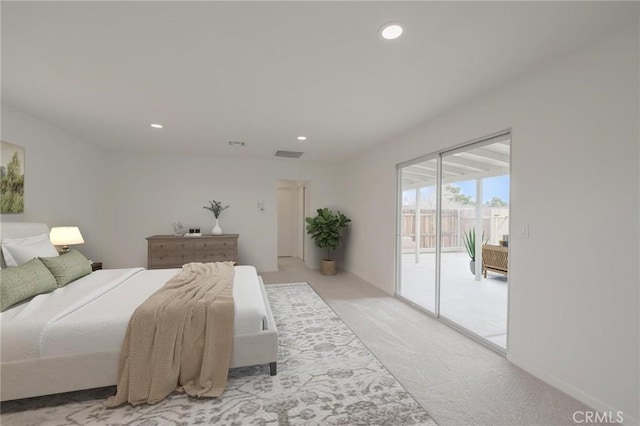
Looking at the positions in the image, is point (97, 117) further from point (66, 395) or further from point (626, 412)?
point (626, 412)

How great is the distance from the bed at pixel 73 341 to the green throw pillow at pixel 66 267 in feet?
1.19

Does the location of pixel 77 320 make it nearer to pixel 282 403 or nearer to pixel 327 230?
pixel 282 403

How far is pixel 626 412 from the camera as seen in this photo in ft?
5.77

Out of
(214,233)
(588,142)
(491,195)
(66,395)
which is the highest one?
(588,142)

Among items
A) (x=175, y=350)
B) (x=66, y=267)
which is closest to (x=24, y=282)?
(x=66, y=267)

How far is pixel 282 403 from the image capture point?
196cm

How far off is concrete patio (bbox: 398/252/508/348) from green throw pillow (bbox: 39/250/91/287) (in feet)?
13.6

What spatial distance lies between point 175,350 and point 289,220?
6.75 meters

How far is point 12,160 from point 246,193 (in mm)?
3567

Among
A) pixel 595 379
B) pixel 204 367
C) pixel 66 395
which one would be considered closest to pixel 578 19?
pixel 595 379

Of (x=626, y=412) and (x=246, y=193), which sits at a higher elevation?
(x=246, y=193)

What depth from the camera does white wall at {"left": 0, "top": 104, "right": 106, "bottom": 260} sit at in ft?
11.0

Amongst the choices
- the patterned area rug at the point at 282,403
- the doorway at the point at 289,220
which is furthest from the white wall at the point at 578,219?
the doorway at the point at 289,220

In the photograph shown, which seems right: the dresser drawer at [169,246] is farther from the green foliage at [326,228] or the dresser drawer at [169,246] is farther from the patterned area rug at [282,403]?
the patterned area rug at [282,403]
